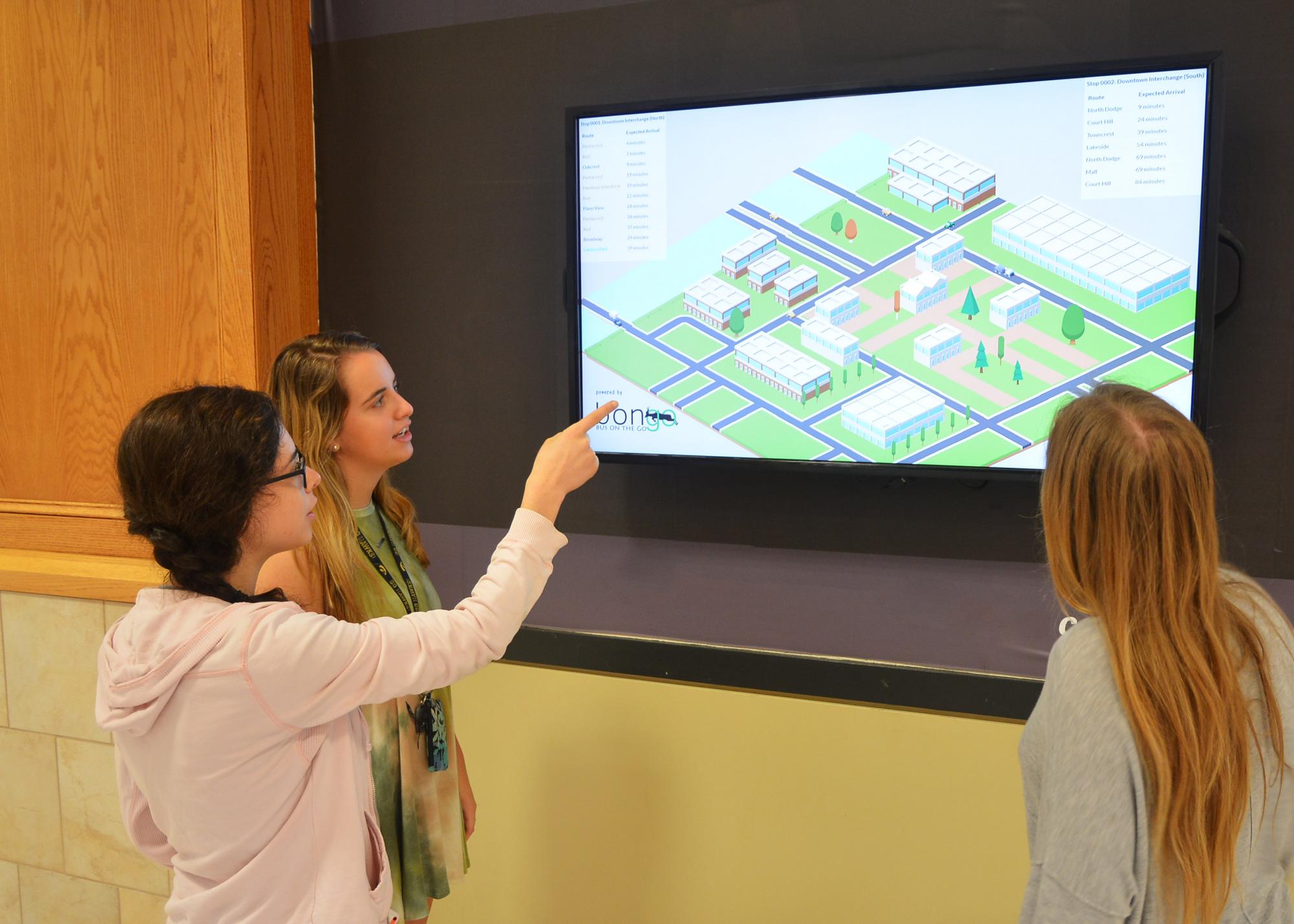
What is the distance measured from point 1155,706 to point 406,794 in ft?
4.01

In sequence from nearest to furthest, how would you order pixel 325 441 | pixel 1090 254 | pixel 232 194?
pixel 325 441 → pixel 1090 254 → pixel 232 194

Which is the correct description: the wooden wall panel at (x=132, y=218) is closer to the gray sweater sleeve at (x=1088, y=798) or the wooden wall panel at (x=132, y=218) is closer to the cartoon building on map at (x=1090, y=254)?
the cartoon building on map at (x=1090, y=254)

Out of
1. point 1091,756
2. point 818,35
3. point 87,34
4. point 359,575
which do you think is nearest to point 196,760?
point 359,575

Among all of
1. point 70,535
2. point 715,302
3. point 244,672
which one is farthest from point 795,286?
point 70,535

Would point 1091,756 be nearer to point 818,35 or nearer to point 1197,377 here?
point 1197,377

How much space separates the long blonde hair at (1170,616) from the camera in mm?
1068

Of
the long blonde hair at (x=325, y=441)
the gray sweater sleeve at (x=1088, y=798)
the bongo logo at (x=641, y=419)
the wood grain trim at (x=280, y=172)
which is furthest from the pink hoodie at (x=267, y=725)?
the wood grain trim at (x=280, y=172)

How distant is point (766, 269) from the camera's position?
2084 millimetres

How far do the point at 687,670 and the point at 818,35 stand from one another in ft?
4.71

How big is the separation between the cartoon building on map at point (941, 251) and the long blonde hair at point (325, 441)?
109 centimetres

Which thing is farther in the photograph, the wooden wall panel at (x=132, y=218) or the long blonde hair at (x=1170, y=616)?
the wooden wall panel at (x=132, y=218)

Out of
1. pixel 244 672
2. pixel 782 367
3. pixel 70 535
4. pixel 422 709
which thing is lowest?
pixel 422 709

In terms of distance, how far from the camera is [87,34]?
2551mm

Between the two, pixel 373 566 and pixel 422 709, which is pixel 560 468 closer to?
pixel 373 566
